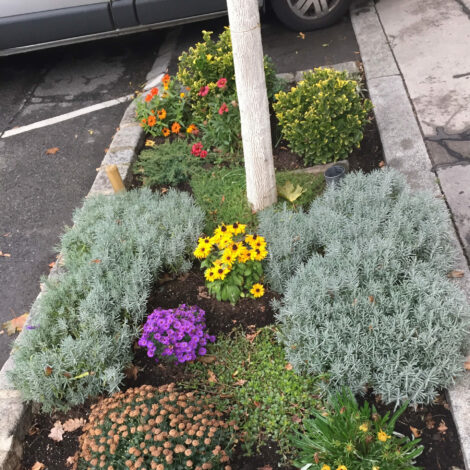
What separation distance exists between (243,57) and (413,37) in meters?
3.24

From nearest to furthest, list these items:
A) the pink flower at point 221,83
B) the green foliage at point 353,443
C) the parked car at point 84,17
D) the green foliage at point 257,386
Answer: the green foliage at point 353,443 → the green foliage at point 257,386 → the pink flower at point 221,83 → the parked car at point 84,17

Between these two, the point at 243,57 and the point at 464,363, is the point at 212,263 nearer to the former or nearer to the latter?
the point at 243,57

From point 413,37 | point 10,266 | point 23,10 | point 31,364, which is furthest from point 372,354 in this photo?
point 23,10

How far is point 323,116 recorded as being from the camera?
12.4ft

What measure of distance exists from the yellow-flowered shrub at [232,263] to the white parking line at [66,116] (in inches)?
127

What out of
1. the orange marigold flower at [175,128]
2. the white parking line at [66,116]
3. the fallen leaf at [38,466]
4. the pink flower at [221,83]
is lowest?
the fallen leaf at [38,466]

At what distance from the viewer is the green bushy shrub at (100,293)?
2.75m

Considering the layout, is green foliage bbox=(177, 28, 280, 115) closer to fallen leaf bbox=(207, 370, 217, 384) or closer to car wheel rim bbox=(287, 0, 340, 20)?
car wheel rim bbox=(287, 0, 340, 20)

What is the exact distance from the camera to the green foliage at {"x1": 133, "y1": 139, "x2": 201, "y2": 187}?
4223 mm

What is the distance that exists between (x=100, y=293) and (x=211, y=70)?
2.38 m

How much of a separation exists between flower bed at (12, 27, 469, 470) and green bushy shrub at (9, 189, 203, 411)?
11 mm

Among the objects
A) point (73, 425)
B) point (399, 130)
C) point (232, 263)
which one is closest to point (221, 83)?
point (399, 130)

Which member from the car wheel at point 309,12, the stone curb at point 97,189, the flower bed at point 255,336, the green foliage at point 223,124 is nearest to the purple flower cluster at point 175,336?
the flower bed at point 255,336

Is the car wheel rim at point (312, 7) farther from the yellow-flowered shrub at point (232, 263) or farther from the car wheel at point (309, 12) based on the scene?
the yellow-flowered shrub at point (232, 263)
